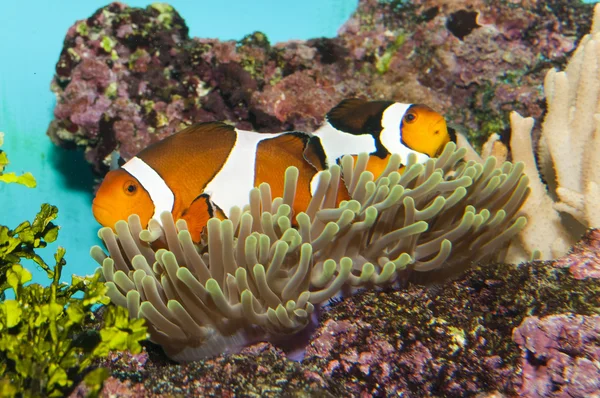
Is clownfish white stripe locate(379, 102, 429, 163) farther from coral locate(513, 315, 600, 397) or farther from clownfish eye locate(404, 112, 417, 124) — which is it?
coral locate(513, 315, 600, 397)

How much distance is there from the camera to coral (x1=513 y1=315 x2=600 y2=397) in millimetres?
1121

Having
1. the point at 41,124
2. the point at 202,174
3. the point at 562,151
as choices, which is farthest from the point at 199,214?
the point at 41,124

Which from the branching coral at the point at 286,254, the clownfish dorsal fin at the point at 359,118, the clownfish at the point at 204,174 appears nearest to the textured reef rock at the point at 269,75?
the clownfish dorsal fin at the point at 359,118

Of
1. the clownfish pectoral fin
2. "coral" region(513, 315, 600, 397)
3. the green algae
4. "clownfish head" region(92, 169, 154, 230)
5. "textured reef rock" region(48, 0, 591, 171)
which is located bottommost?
"coral" region(513, 315, 600, 397)

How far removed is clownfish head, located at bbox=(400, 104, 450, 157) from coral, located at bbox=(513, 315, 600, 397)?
0.85 m

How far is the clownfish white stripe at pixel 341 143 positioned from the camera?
6.11 feet

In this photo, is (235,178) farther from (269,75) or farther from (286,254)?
(269,75)

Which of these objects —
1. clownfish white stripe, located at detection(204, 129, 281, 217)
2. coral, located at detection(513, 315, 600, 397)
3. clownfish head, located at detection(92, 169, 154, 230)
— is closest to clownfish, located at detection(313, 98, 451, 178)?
clownfish white stripe, located at detection(204, 129, 281, 217)

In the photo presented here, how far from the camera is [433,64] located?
3143mm

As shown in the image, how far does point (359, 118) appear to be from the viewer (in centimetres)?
190

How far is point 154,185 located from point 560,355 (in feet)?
4.03

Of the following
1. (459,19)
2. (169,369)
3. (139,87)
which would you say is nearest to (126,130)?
(139,87)

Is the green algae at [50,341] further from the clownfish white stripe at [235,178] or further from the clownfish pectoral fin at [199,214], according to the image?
the clownfish white stripe at [235,178]

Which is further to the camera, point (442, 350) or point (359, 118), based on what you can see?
point (359, 118)
